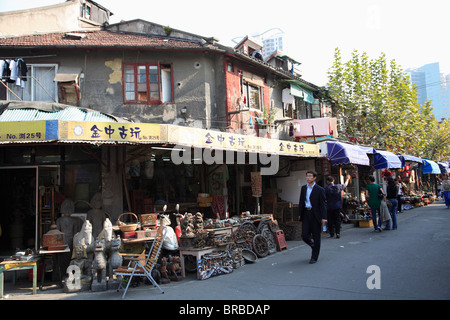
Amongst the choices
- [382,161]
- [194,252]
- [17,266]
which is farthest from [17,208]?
[382,161]

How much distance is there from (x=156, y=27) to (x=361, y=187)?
46.5ft

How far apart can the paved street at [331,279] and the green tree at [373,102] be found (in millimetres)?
16189

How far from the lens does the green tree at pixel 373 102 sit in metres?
24.3

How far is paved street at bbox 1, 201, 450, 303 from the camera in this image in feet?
18.1

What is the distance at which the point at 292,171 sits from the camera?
14.7 metres

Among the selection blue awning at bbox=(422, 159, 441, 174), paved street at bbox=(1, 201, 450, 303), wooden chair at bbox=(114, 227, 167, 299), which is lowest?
paved street at bbox=(1, 201, 450, 303)

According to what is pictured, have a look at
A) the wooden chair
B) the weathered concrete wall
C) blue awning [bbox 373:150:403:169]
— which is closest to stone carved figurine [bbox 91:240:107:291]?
the wooden chair

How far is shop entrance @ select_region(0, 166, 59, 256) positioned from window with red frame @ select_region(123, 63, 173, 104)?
4.30 metres

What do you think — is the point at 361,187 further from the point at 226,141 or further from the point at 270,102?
the point at 226,141

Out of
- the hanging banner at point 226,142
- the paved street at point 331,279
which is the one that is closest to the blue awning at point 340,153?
the hanging banner at point 226,142

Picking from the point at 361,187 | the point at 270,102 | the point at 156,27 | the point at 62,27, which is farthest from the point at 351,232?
the point at 62,27

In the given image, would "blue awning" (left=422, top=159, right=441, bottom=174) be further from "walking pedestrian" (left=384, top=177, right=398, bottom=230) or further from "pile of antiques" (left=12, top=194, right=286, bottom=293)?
"pile of antiques" (left=12, top=194, right=286, bottom=293)

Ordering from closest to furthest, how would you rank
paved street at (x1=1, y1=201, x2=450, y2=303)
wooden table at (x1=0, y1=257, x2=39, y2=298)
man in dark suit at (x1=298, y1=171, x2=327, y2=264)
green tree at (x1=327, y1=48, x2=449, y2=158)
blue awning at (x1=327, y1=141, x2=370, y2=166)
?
paved street at (x1=1, y1=201, x2=450, y2=303) → wooden table at (x1=0, y1=257, x2=39, y2=298) → man in dark suit at (x1=298, y1=171, x2=327, y2=264) → blue awning at (x1=327, y1=141, x2=370, y2=166) → green tree at (x1=327, y1=48, x2=449, y2=158)

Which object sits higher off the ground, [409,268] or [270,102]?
[270,102]
